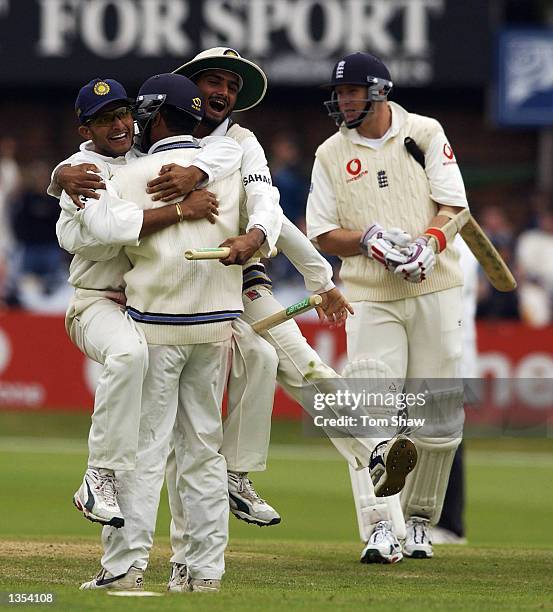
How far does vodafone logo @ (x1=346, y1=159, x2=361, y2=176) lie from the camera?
803cm

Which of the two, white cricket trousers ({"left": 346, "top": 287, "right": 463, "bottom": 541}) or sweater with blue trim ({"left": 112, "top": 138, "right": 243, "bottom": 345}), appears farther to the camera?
white cricket trousers ({"left": 346, "top": 287, "right": 463, "bottom": 541})

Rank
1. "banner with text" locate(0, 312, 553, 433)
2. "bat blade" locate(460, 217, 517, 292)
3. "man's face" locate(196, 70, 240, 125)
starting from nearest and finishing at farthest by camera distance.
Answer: "man's face" locate(196, 70, 240, 125) < "bat blade" locate(460, 217, 517, 292) < "banner with text" locate(0, 312, 553, 433)

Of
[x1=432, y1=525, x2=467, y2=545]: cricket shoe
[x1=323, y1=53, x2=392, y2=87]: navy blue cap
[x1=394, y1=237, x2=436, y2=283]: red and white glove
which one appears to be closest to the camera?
[x1=394, y1=237, x2=436, y2=283]: red and white glove

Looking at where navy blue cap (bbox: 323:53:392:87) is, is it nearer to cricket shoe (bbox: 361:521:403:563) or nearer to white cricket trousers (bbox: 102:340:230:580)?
white cricket trousers (bbox: 102:340:230:580)

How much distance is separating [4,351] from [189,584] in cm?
1012

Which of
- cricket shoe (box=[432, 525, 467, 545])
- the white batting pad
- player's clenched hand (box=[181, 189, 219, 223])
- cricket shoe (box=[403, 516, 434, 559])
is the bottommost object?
cricket shoe (box=[432, 525, 467, 545])

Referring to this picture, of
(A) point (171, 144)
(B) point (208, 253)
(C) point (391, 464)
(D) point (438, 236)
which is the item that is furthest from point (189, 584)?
(D) point (438, 236)

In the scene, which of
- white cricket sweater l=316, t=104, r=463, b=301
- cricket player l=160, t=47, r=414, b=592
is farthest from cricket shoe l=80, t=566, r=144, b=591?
white cricket sweater l=316, t=104, r=463, b=301

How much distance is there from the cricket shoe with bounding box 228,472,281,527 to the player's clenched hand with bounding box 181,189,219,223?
4.02 ft

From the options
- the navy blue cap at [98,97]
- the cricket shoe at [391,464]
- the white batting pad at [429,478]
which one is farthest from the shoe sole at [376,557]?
the navy blue cap at [98,97]

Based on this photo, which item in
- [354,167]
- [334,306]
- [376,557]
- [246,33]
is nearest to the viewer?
[334,306]

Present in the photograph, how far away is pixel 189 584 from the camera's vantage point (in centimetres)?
632

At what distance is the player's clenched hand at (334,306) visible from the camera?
692 centimetres

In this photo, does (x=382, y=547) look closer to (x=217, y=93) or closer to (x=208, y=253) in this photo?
(x=208, y=253)
